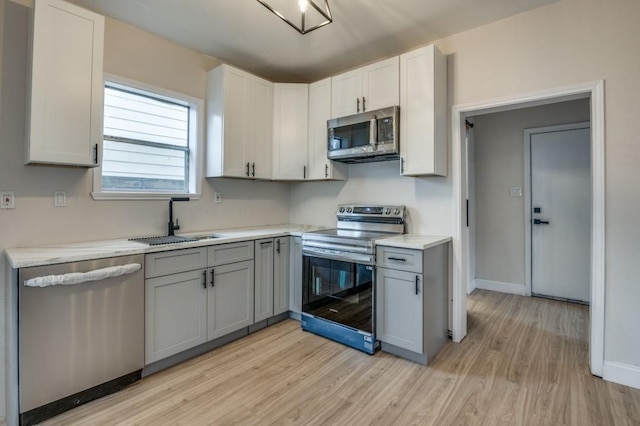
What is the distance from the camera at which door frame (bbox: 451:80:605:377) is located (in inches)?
84.3

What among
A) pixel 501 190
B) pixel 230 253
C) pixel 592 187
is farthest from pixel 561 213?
pixel 230 253

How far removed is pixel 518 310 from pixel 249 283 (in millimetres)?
3011

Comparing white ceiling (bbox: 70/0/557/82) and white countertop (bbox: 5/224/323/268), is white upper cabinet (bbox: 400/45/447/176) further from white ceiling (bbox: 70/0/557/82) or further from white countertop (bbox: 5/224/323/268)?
white countertop (bbox: 5/224/323/268)

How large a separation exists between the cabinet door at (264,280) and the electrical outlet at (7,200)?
1.69 meters

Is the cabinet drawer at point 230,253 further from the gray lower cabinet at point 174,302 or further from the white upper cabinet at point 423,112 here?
the white upper cabinet at point 423,112

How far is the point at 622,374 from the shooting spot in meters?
2.08

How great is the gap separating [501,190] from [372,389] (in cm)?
337

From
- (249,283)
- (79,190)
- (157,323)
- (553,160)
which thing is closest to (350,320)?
(249,283)

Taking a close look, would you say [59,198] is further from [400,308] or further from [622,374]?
[622,374]

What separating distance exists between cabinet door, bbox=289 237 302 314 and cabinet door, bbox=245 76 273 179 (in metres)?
0.83

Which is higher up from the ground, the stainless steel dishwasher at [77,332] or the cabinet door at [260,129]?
the cabinet door at [260,129]

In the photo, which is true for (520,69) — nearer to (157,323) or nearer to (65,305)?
(157,323)

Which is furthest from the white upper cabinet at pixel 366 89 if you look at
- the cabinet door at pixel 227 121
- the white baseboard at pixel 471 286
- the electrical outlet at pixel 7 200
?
the white baseboard at pixel 471 286

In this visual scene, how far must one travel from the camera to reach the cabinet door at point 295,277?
3.11m
